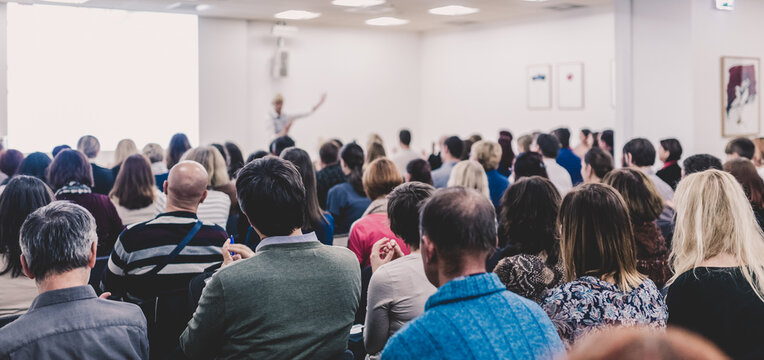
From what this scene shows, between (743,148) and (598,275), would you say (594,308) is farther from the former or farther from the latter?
(743,148)

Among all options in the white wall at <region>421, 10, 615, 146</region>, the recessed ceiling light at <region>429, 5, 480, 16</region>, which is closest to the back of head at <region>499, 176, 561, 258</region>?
the recessed ceiling light at <region>429, 5, 480, 16</region>

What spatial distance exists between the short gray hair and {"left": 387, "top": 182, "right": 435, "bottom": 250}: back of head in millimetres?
1219

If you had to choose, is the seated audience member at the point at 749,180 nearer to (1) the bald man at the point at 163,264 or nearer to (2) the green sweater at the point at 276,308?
(2) the green sweater at the point at 276,308

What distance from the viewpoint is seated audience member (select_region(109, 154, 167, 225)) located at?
4.98 metres

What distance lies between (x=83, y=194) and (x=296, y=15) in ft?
26.6

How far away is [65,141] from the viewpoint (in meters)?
11.5

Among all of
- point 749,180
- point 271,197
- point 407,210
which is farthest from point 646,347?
point 749,180

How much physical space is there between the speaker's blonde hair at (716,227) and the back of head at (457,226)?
1.27 metres

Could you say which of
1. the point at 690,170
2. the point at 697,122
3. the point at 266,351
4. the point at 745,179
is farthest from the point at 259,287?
the point at 697,122

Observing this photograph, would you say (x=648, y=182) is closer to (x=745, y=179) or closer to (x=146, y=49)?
(x=745, y=179)

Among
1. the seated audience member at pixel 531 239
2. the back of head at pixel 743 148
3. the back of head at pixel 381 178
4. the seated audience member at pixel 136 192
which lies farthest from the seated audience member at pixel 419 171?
the back of head at pixel 743 148

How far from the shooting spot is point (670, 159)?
22.3 feet

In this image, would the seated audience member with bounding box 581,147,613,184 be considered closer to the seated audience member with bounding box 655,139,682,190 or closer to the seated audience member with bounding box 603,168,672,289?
the seated audience member with bounding box 655,139,682,190

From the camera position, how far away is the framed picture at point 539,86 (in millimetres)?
12758
